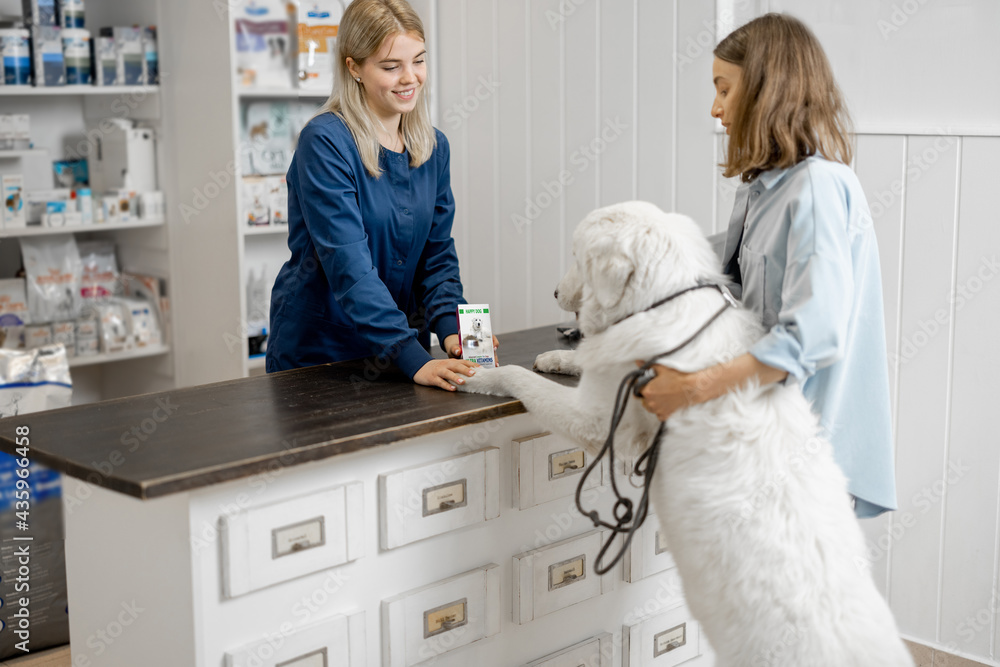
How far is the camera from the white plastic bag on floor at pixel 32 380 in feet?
9.57

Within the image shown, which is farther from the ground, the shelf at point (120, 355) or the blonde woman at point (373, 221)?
the blonde woman at point (373, 221)

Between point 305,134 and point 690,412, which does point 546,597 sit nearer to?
point 690,412

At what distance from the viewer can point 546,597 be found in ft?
6.66

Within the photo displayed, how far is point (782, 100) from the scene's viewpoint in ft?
5.39

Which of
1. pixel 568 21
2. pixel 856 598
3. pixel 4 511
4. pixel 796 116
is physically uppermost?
pixel 568 21

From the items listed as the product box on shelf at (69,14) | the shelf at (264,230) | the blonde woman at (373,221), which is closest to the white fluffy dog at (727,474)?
the blonde woman at (373,221)

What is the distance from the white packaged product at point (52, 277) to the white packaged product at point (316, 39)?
→ 3.74ft

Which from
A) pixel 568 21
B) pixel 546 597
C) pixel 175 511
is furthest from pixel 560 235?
pixel 175 511

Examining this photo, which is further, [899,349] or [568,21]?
[568,21]

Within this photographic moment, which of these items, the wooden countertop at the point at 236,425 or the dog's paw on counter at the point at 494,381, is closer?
the wooden countertop at the point at 236,425

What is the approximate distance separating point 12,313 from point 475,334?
2.31m

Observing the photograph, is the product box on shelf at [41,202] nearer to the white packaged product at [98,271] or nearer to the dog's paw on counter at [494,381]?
the white packaged product at [98,271]

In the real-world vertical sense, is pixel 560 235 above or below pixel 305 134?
below

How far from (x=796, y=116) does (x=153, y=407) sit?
1.30m
